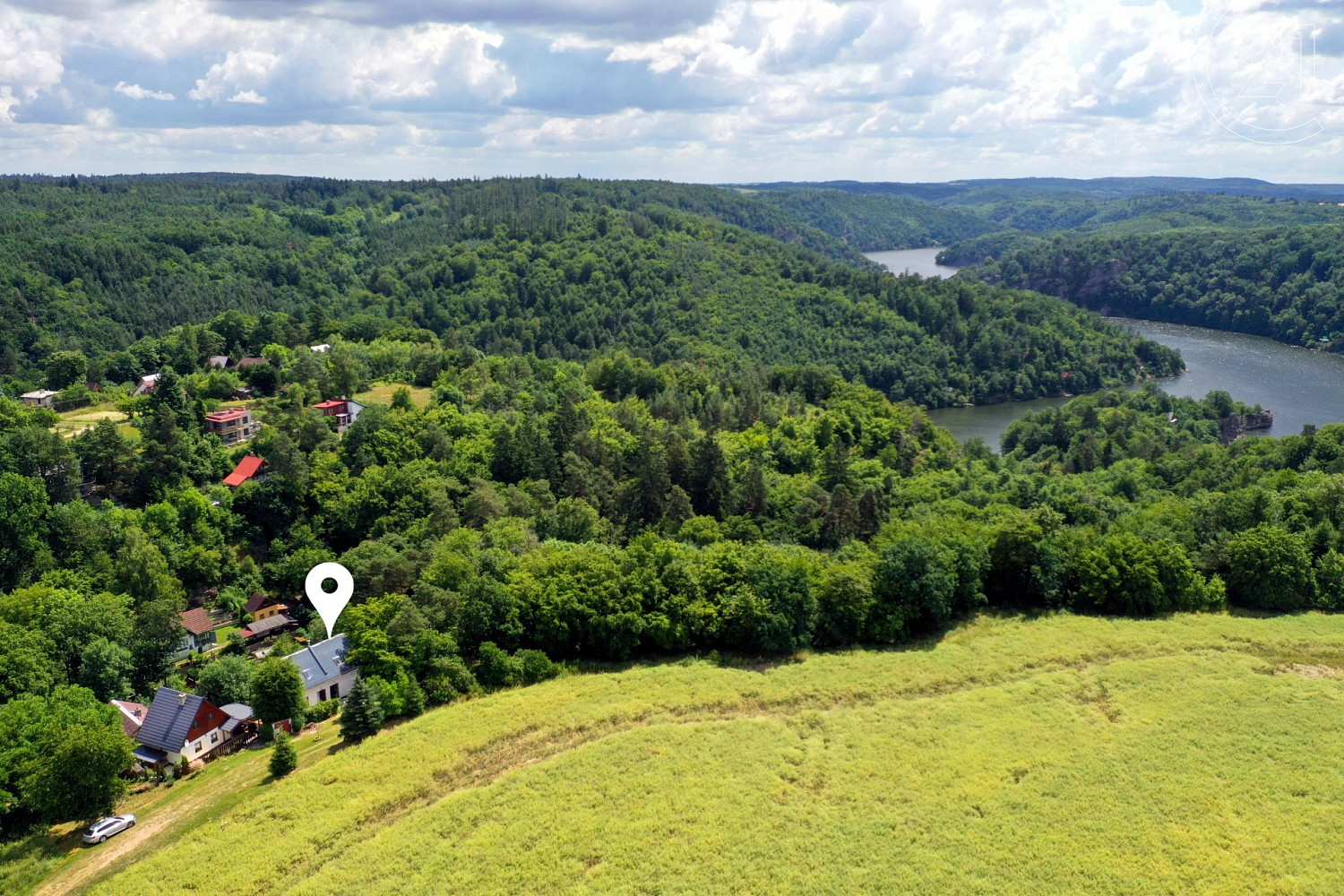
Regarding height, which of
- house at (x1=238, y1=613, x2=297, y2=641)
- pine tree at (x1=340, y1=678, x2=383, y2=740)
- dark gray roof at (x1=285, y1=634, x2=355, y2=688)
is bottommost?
house at (x1=238, y1=613, x2=297, y2=641)

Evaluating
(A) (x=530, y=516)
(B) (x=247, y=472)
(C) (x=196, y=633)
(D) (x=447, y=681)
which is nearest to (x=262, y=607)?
(C) (x=196, y=633)

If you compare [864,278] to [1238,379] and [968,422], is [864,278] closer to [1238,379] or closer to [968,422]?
[968,422]

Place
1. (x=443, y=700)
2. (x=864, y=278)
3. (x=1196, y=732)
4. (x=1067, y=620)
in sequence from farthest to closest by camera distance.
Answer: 1. (x=864, y=278)
2. (x=1067, y=620)
3. (x=443, y=700)
4. (x=1196, y=732)

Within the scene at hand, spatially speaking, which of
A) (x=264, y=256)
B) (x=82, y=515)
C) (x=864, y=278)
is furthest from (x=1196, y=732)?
(x=264, y=256)

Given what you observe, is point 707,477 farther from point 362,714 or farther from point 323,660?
point 362,714

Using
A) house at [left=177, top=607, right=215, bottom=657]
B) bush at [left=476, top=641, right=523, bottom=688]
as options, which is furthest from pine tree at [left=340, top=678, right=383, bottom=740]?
house at [left=177, top=607, right=215, bottom=657]

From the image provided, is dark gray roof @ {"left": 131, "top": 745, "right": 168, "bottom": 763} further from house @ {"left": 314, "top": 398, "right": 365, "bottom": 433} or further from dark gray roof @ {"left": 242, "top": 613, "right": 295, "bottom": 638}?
house @ {"left": 314, "top": 398, "right": 365, "bottom": 433}

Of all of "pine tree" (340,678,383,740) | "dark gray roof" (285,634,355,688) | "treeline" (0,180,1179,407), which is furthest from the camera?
"treeline" (0,180,1179,407)
